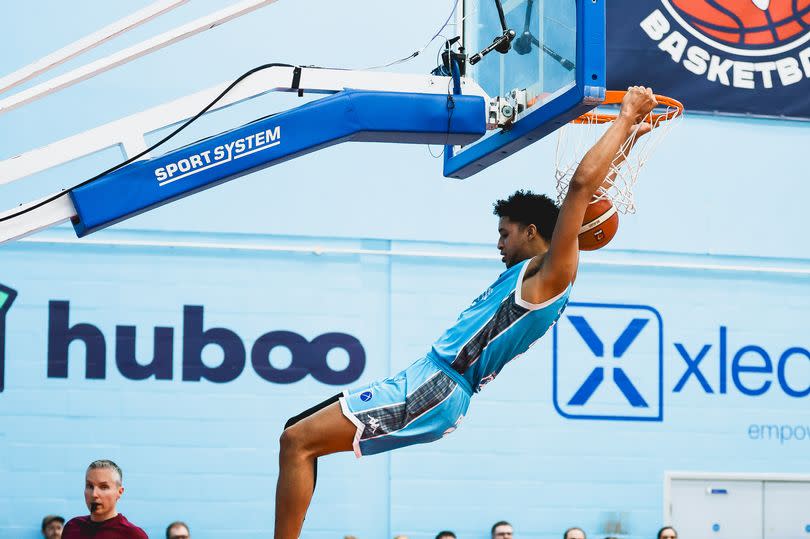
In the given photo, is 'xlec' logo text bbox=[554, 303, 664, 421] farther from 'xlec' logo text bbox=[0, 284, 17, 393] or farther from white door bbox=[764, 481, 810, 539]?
'xlec' logo text bbox=[0, 284, 17, 393]

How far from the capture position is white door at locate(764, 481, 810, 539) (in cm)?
1275

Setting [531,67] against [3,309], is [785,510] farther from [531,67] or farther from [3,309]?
[3,309]

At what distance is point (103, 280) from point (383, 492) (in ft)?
11.5

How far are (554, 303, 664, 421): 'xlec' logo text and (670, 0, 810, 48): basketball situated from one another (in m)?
3.19

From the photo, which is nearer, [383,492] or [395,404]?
[395,404]

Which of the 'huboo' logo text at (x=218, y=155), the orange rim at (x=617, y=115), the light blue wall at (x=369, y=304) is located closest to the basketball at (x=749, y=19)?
the light blue wall at (x=369, y=304)

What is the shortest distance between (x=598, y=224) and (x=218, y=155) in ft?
6.14

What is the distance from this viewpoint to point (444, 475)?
11898mm

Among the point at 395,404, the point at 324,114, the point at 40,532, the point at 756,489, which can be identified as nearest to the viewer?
the point at 395,404

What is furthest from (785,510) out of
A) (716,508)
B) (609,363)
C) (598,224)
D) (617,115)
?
(598,224)

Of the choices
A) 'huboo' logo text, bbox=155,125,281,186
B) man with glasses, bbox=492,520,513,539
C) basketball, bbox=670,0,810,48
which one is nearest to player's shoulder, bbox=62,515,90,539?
'huboo' logo text, bbox=155,125,281,186

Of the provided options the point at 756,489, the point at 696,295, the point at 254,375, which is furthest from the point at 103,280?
the point at 756,489

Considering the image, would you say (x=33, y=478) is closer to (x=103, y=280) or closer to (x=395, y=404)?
(x=103, y=280)

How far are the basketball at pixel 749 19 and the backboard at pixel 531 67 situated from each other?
6.60 m
